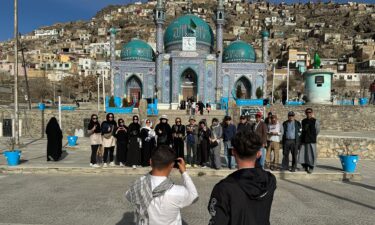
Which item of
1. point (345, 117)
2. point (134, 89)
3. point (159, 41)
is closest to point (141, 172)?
point (345, 117)

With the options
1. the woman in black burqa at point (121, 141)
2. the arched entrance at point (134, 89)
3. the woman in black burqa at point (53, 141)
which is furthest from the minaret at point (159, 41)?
the woman in black burqa at point (121, 141)

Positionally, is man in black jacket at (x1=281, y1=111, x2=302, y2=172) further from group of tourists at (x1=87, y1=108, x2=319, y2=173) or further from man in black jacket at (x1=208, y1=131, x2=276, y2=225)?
man in black jacket at (x1=208, y1=131, x2=276, y2=225)

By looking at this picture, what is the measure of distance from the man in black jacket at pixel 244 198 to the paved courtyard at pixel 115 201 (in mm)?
2916

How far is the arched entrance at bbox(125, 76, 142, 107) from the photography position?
2992 centimetres

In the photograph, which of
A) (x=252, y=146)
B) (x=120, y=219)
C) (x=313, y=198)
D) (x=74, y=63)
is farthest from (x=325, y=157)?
(x=74, y=63)

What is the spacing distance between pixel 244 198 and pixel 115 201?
4271mm

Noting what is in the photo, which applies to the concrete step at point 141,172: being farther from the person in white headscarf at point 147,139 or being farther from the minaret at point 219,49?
the minaret at point 219,49

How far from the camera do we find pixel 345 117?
21.1 meters

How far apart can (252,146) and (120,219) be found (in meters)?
3.45

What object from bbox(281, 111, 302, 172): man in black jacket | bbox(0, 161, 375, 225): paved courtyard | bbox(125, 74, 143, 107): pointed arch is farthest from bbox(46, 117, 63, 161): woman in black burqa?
bbox(125, 74, 143, 107): pointed arch

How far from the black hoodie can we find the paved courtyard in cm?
292

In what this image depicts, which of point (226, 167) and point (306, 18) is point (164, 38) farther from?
point (306, 18)

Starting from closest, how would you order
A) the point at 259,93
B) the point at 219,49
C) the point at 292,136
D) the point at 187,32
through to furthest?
the point at 292,136 → the point at 219,49 → the point at 259,93 → the point at 187,32

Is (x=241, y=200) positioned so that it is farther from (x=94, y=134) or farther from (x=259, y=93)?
(x=259, y=93)
